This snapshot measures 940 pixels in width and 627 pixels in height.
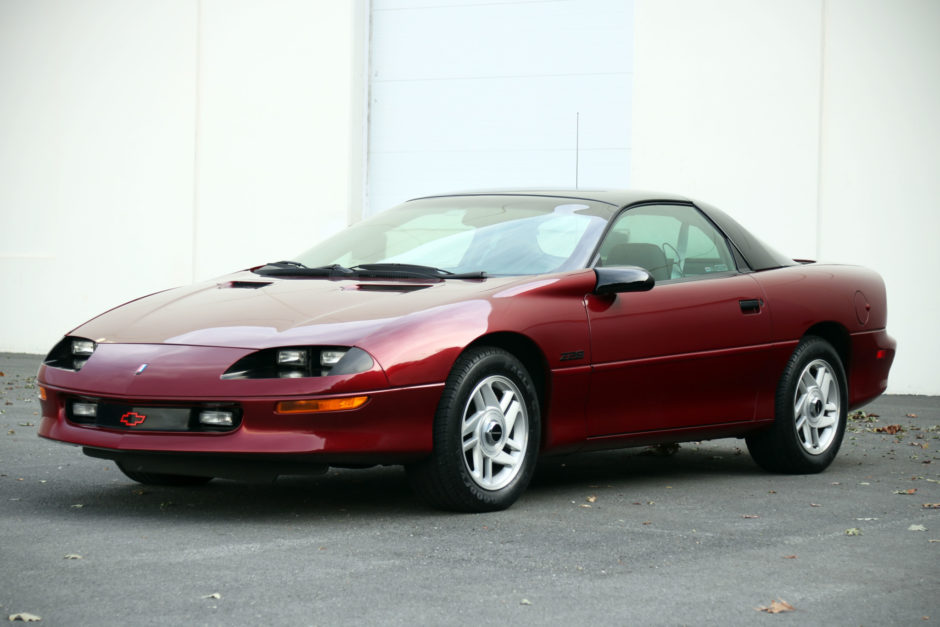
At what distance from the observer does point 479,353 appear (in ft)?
17.4

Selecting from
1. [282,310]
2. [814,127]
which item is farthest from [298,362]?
[814,127]

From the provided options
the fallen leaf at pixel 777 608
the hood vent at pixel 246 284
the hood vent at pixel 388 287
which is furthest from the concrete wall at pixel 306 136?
the fallen leaf at pixel 777 608

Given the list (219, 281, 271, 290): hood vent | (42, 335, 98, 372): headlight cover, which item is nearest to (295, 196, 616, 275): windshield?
(219, 281, 271, 290): hood vent

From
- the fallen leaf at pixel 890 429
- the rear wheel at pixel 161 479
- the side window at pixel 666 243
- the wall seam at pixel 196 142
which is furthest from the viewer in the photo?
the wall seam at pixel 196 142

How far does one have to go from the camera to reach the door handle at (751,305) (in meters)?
6.61

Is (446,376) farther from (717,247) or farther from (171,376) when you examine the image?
(717,247)

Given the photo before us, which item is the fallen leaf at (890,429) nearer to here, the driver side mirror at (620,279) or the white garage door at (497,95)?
the driver side mirror at (620,279)

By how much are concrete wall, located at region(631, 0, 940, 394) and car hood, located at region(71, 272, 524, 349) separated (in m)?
7.32

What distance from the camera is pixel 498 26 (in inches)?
529

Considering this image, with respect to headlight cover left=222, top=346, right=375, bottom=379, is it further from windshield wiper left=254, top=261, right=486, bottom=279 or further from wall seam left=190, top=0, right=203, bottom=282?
wall seam left=190, top=0, right=203, bottom=282

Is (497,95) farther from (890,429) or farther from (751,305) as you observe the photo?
(751,305)

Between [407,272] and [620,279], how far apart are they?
935 millimetres

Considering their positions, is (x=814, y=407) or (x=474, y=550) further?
(x=814, y=407)

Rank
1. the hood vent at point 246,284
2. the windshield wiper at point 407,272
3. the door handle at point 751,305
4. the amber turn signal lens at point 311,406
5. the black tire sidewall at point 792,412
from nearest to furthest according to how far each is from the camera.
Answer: the amber turn signal lens at point 311,406
the windshield wiper at point 407,272
the hood vent at point 246,284
the door handle at point 751,305
the black tire sidewall at point 792,412
